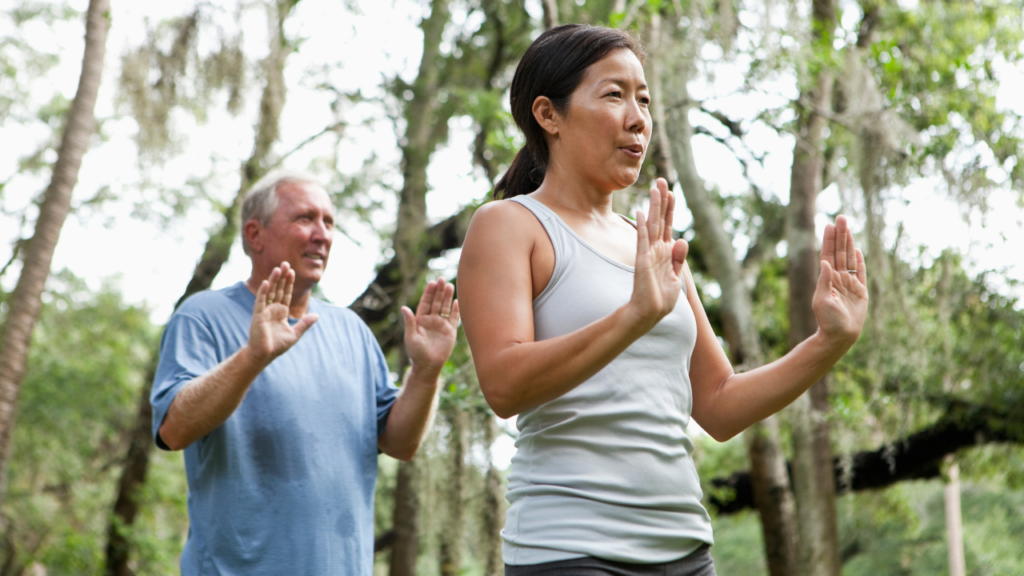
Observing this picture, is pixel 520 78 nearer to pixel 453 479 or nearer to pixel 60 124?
pixel 453 479

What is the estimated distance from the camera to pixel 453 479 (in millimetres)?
4391

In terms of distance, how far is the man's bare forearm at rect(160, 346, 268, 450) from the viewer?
187cm

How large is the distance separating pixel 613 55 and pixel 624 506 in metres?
0.71

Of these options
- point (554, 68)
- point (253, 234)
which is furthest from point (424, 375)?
point (554, 68)

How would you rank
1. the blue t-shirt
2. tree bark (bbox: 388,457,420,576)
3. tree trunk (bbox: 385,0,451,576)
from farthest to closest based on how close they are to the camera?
tree bark (bbox: 388,457,420,576)
tree trunk (bbox: 385,0,451,576)
the blue t-shirt

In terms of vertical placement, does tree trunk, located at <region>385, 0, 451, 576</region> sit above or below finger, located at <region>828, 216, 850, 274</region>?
above

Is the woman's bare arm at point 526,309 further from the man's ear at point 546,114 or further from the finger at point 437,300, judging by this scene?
the finger at point 437,300

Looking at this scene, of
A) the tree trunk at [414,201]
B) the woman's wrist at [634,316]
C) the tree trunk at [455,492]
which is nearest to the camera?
the woman's wrist at [634,316]

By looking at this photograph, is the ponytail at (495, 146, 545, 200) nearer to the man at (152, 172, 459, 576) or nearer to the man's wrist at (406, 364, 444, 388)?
the man at (152, 172, 459, 576)

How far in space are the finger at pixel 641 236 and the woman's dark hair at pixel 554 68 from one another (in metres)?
0.31

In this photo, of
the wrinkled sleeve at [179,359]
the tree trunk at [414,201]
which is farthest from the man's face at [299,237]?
the tree trunk at [414,201]

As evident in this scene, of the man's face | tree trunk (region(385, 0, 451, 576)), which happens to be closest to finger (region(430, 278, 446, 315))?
the man's face

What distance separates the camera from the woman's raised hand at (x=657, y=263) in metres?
1.12

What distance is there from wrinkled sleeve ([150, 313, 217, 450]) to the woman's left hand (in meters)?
1.42
